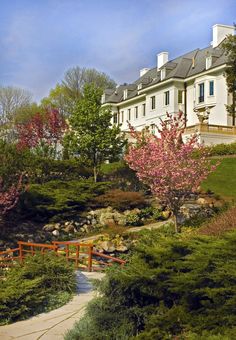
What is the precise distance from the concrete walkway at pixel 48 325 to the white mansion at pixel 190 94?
26.9 m

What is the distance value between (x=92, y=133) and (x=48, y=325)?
19.3 m

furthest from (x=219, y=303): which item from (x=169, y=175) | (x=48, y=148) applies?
(x=48, y=148)

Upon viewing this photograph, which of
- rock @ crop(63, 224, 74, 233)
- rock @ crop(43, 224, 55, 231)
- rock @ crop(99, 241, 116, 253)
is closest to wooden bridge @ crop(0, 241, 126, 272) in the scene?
rock @ crop(99, 241, 116, 253)

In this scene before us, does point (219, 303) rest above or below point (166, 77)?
below

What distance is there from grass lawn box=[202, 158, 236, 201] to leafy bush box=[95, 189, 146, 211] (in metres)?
4.08

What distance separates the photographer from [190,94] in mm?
47281

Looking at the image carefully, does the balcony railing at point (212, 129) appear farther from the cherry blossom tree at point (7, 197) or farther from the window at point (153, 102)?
the cherry blossom tree at point (7, 197)

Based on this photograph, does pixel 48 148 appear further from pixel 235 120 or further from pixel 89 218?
pixel 235 120

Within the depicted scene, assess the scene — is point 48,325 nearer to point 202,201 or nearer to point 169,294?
point 169,294

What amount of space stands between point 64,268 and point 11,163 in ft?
36.7

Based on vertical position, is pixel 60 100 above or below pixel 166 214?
above

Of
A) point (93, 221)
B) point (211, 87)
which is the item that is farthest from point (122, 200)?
point (211, 87)

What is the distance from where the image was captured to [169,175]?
17.5 meters

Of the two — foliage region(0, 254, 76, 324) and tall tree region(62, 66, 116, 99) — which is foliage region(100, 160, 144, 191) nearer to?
foliage region(0, 254, 76, 324)
